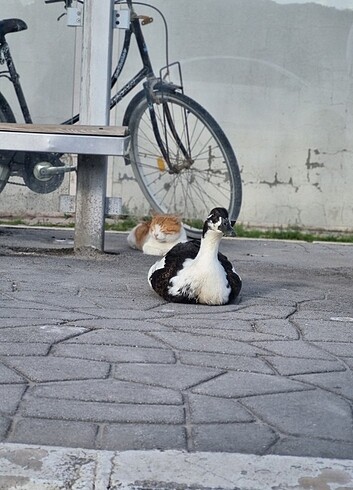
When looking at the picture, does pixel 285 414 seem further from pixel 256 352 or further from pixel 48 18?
pixel 48 18

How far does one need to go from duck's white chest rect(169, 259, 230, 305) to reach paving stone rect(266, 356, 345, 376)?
1056mm

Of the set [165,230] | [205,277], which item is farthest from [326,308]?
[165,230]

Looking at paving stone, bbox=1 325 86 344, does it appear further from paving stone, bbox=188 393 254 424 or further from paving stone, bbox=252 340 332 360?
paving stone, bbox=188 393 254 424

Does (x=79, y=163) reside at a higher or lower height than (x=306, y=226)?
higher

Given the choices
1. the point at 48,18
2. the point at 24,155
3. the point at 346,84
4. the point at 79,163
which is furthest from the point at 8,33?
the point at 346,84

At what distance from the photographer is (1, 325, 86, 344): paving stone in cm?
440

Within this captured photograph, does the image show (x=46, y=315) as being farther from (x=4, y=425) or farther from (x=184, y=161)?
(x=184, y=161)

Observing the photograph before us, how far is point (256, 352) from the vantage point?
14.5 feet

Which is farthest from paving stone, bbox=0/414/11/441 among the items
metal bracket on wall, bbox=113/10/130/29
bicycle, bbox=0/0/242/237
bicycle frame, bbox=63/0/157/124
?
bicycle frame, bbox=63/0/157/124

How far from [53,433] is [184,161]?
5.88 m

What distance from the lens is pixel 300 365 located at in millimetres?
4234

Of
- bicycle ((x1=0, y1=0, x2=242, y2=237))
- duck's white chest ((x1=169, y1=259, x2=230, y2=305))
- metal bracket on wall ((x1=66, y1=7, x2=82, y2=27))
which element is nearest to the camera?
duck's white chest ((x1=169, y1=259, x2=230, y2=305))

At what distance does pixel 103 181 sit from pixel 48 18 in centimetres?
227

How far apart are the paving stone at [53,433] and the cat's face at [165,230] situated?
397 cm
